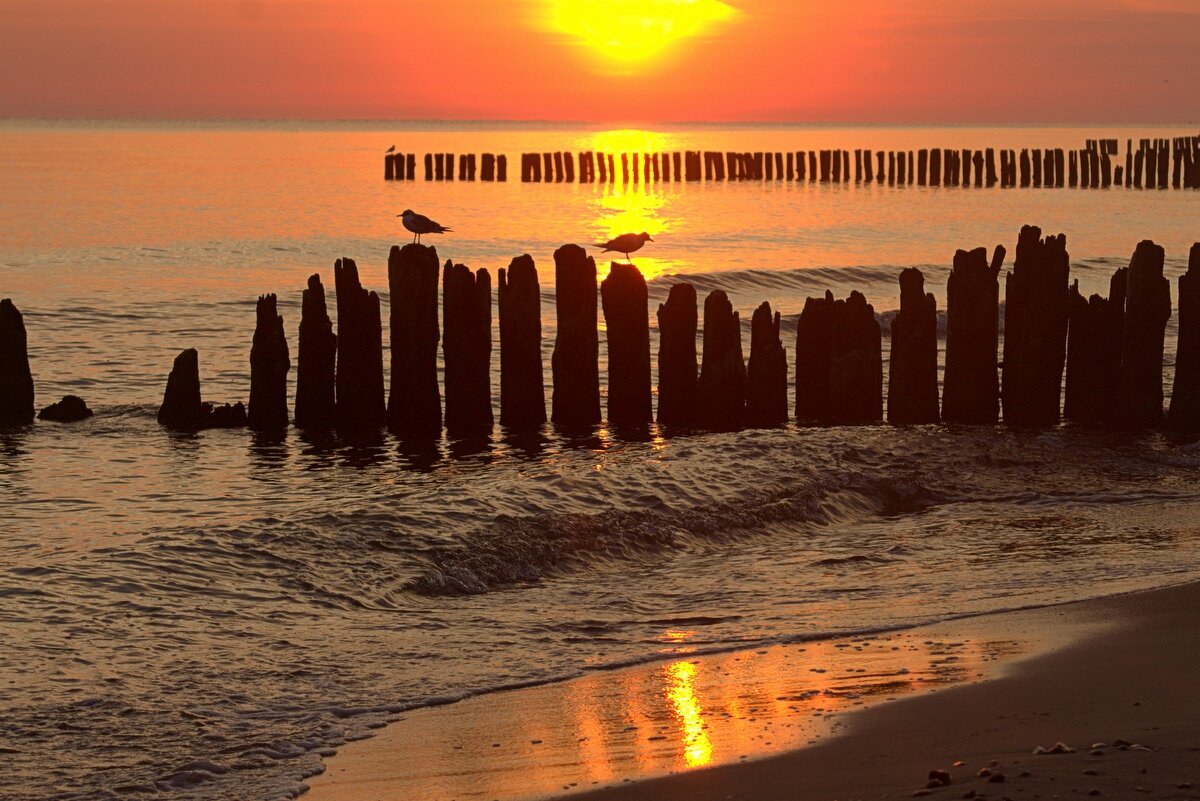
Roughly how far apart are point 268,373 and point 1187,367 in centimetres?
823

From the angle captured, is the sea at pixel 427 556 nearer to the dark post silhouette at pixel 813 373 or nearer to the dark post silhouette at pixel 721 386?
the dark post silhouette at pixel 813 373

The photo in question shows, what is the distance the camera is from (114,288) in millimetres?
28266

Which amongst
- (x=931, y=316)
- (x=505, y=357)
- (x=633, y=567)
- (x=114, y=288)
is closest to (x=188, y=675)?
(x=633, y=567)

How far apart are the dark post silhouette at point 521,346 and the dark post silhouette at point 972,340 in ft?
11.9

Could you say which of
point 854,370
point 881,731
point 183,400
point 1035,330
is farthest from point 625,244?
point 881,731

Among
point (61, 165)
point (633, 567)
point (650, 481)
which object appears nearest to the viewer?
point (633, 567)

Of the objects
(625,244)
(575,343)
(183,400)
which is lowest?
(183,400)

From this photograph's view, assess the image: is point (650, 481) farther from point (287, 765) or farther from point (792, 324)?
point (792, 324)

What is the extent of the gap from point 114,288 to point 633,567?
21.4 m

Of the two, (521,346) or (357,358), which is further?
(357,358)

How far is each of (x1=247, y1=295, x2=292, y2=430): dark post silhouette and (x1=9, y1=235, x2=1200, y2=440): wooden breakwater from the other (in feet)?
0.07

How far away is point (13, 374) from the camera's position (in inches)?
553

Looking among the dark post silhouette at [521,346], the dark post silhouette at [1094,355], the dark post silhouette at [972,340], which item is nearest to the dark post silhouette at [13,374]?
the dark post silhouette at [521,346]

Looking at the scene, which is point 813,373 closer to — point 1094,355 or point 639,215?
point 1094,355
